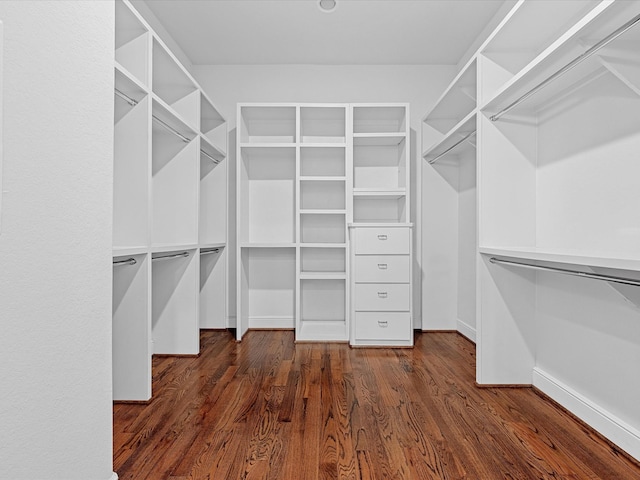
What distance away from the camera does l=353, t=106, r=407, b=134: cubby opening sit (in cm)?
374

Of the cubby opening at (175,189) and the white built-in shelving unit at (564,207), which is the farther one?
the cubby opening at (175,189)

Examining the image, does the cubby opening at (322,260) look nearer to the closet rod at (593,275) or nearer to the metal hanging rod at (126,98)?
the closet rod at (593,275)

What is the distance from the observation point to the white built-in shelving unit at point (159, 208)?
2.30 m

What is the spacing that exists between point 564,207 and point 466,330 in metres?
1.88

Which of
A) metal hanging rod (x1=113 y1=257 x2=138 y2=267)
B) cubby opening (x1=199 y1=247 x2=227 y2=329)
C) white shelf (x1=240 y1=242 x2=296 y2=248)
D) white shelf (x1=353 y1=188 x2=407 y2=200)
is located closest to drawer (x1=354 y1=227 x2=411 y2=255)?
white shelf (x1=353 y1=188 x2=407 y2=200)

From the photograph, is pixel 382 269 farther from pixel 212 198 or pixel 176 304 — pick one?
pixel 212 198

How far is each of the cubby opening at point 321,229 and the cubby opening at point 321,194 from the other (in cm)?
11

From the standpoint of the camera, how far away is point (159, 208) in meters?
3.16

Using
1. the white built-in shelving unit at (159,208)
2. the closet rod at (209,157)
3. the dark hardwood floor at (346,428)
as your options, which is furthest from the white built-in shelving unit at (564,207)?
the closet rod at (209,157)

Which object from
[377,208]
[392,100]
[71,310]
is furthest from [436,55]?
[71,310]

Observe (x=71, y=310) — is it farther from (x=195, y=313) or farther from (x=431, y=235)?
(x=431, y=235)

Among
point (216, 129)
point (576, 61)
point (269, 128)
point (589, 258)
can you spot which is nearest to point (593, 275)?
point (589, 258)

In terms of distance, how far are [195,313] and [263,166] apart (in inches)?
64.7

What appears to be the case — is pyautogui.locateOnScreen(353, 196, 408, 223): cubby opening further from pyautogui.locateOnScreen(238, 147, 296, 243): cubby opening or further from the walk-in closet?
pyautogui.locateOnScreen(238, 147, 296, 243): cubby opening
